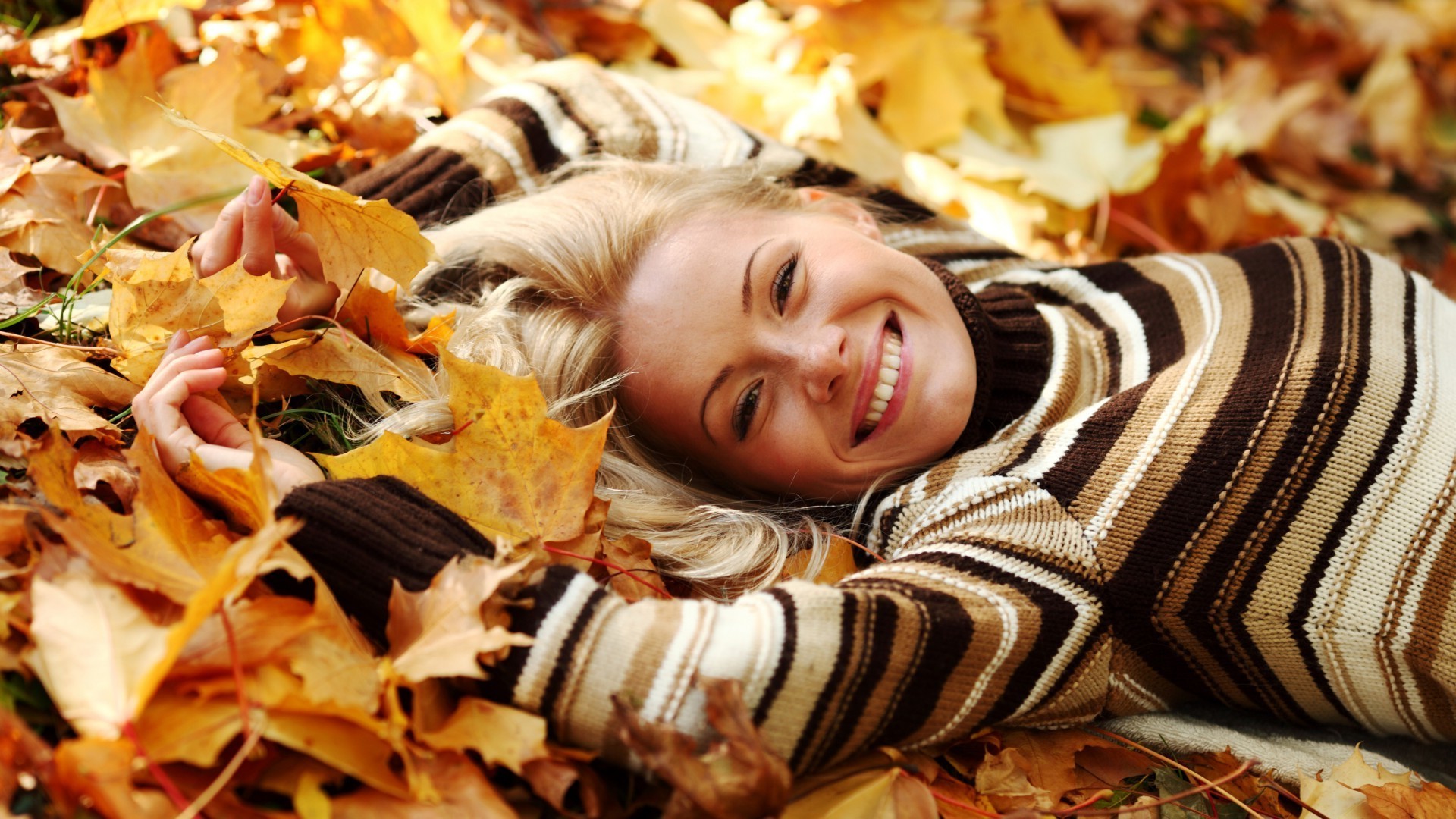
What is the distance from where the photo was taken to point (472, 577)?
1085 mm

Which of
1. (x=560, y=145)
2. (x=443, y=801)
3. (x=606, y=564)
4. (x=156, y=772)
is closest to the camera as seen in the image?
(x=156, y=772)

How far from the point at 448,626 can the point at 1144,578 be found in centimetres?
92

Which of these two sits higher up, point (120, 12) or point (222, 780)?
point (120, 12)

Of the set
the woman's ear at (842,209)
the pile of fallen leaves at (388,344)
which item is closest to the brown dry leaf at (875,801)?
the pile of fallen leaves at (388,344)

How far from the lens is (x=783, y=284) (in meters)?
1.68

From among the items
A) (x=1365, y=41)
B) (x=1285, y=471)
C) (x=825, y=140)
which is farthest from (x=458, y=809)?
(x=1365, y=41)

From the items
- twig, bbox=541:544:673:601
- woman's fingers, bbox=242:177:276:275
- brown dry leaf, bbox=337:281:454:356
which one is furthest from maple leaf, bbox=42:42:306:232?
twig, bbox=541:544:673:601

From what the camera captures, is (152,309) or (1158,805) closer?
(1158,805)

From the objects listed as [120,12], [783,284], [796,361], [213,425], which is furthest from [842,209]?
[120,12]

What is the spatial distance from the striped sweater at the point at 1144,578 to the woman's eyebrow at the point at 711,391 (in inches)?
11.9

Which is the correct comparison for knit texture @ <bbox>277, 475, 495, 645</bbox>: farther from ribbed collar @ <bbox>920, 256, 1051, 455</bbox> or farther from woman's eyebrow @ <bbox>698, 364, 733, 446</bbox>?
ribbed collar @ <bbox>920, 256, 1051, 455</bbox>

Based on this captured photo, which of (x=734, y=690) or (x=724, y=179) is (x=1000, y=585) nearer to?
(x=734, y=690)

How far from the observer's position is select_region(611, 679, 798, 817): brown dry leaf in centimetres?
98

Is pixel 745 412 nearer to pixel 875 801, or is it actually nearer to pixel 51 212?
pixel 875 801
